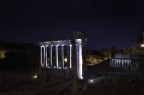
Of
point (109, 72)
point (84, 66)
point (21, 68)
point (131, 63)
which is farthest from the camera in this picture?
point (21, 68)

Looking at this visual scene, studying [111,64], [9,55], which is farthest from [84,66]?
[9,55]

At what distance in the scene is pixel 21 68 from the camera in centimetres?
4994

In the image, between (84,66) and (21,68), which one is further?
(21,68)

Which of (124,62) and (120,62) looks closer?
(124,62)

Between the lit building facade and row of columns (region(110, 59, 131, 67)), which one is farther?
row of columns (region(110, 59, 131, 67))

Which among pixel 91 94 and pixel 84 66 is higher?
pixel 84 66

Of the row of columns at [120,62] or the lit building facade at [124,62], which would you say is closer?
the lit building facade at [124,62]

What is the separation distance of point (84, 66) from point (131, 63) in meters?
13.7

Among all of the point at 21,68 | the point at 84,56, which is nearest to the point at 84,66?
the point at 84,56

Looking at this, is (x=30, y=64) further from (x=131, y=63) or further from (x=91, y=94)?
(x=91, y=94)

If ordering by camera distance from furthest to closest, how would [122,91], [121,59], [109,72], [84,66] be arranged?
[121,59] → [109,72] → [84,66] → [122,91]

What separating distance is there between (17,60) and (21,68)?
2525 millimetres

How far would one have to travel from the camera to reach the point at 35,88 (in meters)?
29.7

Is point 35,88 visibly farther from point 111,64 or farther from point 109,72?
point 111,64
